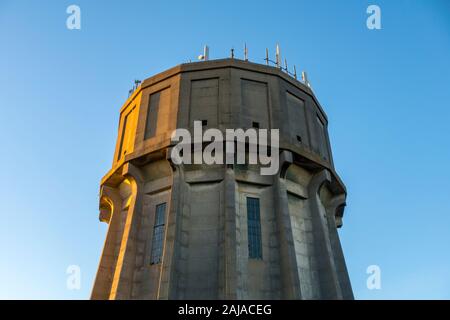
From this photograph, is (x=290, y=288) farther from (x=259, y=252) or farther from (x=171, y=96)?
(x=171, y=96)

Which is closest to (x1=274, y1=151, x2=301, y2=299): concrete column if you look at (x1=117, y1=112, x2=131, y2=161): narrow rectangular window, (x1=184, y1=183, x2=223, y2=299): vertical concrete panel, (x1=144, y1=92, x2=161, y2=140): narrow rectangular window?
(x1=184, y1=183, x2=223, y2=299): vertical concrete panel

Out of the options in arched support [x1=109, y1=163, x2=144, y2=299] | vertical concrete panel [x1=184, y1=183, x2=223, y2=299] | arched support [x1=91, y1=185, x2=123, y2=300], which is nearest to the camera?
vertical concrete panel [x1=184, y1=183, x2=223, y2=299]

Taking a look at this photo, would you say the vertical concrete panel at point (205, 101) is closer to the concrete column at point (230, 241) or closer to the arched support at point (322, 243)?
the concrete column at point (230, 241)

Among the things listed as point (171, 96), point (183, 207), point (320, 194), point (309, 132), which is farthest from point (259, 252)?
point (171, 96)

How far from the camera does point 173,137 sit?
24.1m

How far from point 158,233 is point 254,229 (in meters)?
4.76

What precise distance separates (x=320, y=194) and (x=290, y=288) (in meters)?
7.69

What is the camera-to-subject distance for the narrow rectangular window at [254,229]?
73.0 ft

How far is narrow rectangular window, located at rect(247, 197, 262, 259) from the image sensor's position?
73.0ft

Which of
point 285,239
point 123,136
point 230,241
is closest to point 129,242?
point 230,241

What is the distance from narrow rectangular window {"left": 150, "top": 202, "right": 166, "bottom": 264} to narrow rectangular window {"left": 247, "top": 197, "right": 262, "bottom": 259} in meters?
4.27

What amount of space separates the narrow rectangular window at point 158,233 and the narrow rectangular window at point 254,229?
4271mm

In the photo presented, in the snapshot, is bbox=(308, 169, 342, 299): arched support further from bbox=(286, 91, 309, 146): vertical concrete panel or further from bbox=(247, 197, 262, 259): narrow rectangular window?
bbox=(247, 197, 262, 259): narrow rectangular window

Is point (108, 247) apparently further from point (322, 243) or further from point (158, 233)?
point (322, 243)
